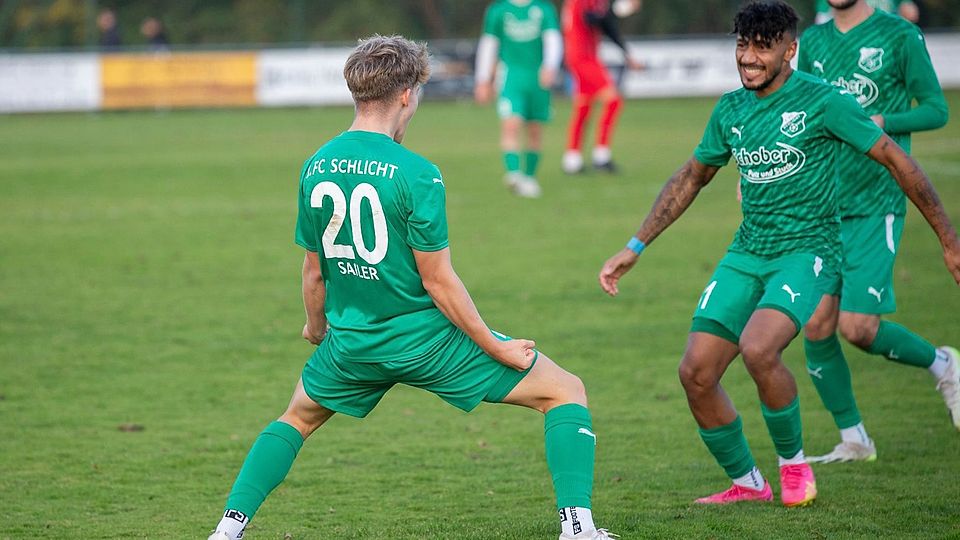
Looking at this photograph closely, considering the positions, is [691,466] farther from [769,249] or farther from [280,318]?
[280,318]

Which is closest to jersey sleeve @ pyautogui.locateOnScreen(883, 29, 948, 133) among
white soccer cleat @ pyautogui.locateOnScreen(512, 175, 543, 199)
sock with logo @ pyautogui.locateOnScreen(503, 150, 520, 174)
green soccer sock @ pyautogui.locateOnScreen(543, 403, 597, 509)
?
green soccer sock @ pyautogui.locateOnScreen(543, 403, 597, 509)

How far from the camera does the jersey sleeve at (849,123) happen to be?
197 inches

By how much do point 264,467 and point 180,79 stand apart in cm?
2835

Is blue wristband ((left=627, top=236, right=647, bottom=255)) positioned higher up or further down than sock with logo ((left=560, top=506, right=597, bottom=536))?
higher up

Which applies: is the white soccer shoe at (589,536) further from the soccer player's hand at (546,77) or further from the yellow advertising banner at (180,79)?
the yellow advertising banner at (180,79)

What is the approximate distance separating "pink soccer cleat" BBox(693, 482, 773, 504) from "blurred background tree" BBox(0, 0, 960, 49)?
30.3 metres

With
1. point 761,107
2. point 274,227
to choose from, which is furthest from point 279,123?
point 761,107

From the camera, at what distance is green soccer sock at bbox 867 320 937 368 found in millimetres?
6184

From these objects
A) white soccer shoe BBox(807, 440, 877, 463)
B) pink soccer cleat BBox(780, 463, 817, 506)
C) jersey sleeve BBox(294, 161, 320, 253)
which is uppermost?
jersey sleeve BBox(294, 161, 320, 253)

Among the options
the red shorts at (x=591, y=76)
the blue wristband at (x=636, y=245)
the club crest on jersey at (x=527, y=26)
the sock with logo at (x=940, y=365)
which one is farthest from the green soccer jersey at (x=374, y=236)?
the red shorts at (x=591, y=76)

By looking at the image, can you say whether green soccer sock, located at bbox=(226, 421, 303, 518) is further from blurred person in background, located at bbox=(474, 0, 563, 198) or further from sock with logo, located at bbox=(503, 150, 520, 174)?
sock with logo, located at bbox=(503, 150, 520, 174)

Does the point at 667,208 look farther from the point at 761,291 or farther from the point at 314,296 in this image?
the point at 314,296

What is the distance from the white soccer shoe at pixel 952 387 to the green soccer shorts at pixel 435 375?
2902 mm

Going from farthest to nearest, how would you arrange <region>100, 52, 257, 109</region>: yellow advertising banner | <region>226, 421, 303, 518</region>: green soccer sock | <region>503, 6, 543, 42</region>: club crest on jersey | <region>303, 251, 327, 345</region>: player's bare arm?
<region>100, 52, 257, 109</region>: yellow advertising banner
<region>503, 6, 543, 42</region>: club crest on jersey
<region>303, 251, 327, 345</region>: player's bare arm
<region>226, 421, 303, 518</region>: green soccer sock
